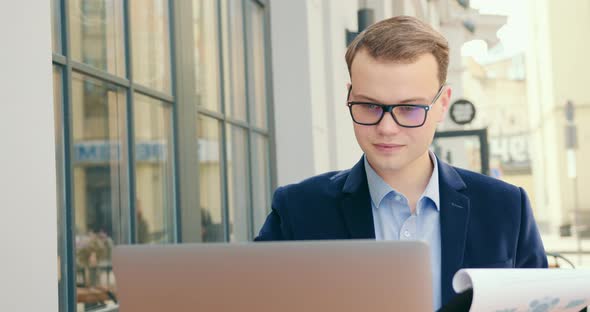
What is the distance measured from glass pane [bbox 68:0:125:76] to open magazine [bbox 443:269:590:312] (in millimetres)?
1642

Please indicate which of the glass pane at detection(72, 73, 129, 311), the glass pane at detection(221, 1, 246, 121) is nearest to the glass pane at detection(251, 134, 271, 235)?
the glass pane at detection(221, 1, 246, 121)

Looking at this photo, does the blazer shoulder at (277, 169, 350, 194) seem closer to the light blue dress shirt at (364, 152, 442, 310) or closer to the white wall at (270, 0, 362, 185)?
the light blue dress shirt at (364, 152, 442, 310)

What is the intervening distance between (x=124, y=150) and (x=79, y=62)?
0.46m

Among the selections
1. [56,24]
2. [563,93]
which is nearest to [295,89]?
[56,24]

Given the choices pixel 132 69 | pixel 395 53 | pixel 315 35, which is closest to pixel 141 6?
pixel 132 69

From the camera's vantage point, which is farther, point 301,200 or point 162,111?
point 162,111

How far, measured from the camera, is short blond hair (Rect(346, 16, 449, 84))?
4.68ft

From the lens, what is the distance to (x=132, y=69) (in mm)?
2904

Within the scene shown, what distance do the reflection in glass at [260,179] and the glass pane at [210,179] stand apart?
0.79 meters

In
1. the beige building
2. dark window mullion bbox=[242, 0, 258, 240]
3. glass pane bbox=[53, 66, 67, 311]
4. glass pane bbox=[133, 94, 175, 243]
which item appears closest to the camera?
glass pane bbox=[53, 66, 67, 311]

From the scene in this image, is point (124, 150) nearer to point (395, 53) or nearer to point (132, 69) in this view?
point (132, 69)

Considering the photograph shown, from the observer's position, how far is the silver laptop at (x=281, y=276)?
1.00 metres

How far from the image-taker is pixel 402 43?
143cm

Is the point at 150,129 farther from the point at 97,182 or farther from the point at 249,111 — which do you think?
the point at 249,111
